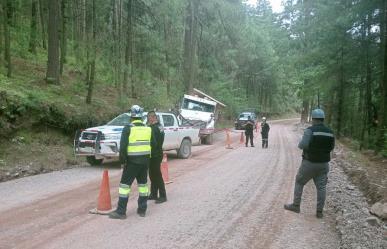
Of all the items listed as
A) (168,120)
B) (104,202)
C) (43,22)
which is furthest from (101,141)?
(43,22)

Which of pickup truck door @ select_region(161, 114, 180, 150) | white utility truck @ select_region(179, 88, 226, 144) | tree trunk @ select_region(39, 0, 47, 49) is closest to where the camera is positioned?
pickup truck door @ select_region(161, 114, 180, 150)

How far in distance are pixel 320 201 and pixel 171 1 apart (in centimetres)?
2366

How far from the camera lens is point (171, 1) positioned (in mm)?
Answer: 30516

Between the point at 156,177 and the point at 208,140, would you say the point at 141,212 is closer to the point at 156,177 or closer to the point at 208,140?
the point at 156,177

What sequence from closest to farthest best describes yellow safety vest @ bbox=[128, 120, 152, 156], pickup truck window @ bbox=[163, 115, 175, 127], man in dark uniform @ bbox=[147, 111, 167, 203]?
yellow safety vest @ bbox=[128, 120, 152, 156]
man in dark uniform @ bbox=[147, 111, 167, 203]
pickup truck window @ bbox=[163, 115, 175, 127]

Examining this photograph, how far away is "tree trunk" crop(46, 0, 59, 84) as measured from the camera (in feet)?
68.1

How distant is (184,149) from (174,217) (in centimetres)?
1066

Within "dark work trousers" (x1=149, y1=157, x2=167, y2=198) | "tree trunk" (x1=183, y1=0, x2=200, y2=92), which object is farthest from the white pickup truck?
"tree trunk" (x1=183, y1=0, x2=200, y2=92)

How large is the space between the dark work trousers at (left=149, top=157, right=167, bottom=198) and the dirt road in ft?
1.16

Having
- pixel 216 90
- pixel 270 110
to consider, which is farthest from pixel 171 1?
pixel 270 110

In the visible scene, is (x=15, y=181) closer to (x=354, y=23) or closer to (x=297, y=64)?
(x=354, y=23)

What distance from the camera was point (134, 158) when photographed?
8.73m

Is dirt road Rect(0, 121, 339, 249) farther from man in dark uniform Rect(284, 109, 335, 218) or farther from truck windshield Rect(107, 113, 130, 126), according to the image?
truck windshield Rect(107, 113, 130, 126)

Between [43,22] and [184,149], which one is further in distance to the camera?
[43,22]
